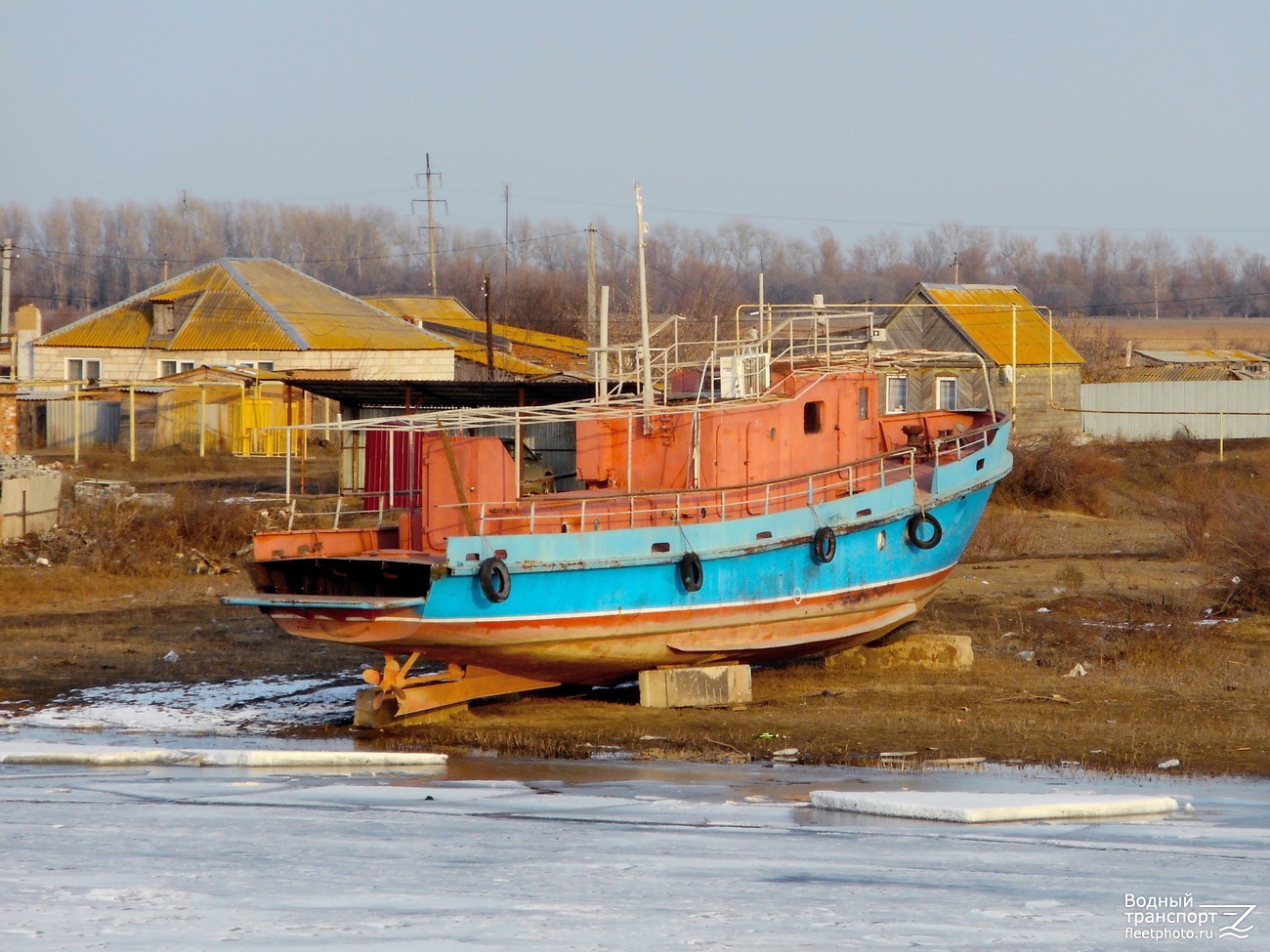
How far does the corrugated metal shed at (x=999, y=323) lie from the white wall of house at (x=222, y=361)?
50.2 feet

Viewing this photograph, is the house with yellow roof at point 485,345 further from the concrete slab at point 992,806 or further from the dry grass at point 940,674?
the concrete slab at point 992,806

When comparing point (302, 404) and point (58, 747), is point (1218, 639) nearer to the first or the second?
point (58, 747)

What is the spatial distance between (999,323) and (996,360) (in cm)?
317

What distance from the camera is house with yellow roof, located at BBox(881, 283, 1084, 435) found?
139ft

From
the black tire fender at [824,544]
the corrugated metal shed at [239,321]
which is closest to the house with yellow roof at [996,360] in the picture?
the corrugated metal shed at [239,321]

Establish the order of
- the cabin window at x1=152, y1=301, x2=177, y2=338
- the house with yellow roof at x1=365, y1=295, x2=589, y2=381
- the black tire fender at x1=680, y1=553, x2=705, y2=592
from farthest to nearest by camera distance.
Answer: the house with yellow roof at x1=365, y1=295, x2=589, y2=381
the cabin window at x1=152, y1=301, x2=177, y2=338
the black tire fender at x1=680, y1=553, x2=705, y2=592

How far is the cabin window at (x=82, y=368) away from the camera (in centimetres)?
4538

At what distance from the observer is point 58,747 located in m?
11.2

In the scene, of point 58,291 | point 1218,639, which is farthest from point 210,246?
point 1218,639

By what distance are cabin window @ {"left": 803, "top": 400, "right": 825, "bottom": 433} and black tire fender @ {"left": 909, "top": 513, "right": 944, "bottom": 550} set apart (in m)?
1.49

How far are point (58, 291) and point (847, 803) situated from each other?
13410 centimetres

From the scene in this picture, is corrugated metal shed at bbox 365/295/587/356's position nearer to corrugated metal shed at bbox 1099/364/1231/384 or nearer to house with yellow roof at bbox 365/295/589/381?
house with yellow roof at bbox 365/295/589/381

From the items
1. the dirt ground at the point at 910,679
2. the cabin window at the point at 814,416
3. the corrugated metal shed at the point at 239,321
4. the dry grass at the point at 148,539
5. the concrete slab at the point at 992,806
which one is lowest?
the dirt ground at the point at 910,679

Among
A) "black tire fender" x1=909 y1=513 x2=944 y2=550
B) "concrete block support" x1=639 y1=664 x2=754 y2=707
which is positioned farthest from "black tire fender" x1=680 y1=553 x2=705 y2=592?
"black tire fender" x1=909 y1=513 x2=944 y2=550
